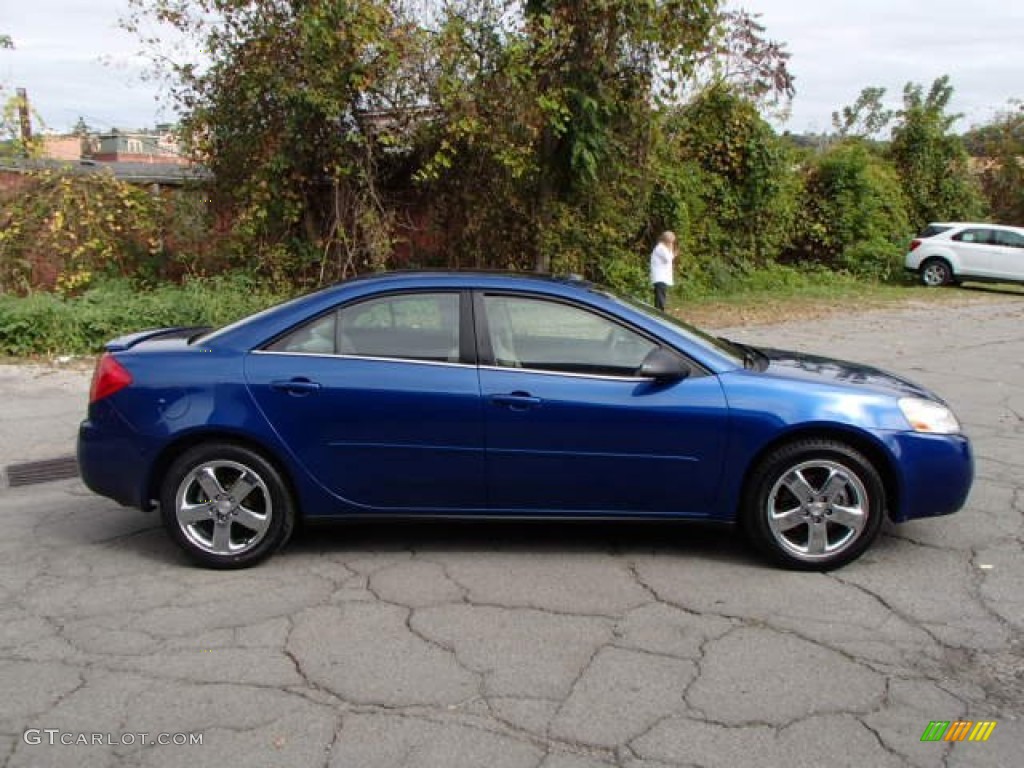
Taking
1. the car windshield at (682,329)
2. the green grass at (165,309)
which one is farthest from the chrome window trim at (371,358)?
the green grass at (165,309)

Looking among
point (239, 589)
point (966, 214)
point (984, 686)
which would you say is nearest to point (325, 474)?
point (239, 589)

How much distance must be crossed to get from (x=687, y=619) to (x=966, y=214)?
23.3 metres

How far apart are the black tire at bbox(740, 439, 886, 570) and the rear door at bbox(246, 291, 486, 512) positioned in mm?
1443

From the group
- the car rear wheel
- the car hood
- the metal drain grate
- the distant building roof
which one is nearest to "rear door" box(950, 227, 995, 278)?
the car rear wheel

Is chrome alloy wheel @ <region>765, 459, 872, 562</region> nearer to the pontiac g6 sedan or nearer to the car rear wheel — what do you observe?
the pontiac g6 sedan

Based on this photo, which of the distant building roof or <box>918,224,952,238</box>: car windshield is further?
<box>918,224,952,238</box>: car windshield

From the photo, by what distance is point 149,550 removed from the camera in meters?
5.09

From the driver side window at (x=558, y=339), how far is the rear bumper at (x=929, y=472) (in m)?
1.38

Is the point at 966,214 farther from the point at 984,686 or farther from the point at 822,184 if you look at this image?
the point at 984,686

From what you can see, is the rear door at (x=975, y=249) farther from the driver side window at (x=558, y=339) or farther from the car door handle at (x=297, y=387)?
the car door handle at (x=297, y=387)

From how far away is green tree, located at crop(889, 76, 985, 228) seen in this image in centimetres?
2336

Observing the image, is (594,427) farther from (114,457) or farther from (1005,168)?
(1005,168)

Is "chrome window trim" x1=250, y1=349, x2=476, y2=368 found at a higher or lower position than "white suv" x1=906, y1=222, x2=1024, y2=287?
lower

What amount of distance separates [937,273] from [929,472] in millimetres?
18995
